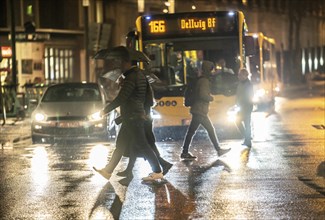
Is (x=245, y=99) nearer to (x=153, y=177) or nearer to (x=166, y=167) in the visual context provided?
(x=166, y=167)

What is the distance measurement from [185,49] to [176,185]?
28.1ft

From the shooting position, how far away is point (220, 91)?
2088 cm

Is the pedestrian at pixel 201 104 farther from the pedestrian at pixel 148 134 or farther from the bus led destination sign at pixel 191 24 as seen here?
the bus led destination sign at pixel 191 24

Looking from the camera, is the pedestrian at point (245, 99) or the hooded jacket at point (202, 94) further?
the pedestrian at point (245, 99)

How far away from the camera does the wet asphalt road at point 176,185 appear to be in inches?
404

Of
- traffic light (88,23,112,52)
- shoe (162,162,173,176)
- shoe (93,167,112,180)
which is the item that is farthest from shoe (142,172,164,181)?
traffic light (88,23,112,52)

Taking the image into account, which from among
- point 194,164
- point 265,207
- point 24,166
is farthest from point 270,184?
point 24,166

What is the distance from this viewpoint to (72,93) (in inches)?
847

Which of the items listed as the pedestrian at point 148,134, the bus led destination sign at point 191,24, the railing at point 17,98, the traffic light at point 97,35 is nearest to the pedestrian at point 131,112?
the pedestrian at point 148,134

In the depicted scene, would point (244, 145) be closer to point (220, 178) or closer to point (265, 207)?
point (220, 178)

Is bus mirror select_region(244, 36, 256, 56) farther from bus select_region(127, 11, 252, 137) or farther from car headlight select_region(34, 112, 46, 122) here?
car headlight select_region(34, 112, 46, 122)

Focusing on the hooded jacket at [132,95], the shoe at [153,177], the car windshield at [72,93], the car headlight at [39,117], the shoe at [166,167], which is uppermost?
the hooded jacket at [132,95]

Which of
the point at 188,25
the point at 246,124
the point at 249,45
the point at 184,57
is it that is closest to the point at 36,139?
the point at 184,57

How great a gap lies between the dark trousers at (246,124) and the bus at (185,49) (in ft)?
7.00
